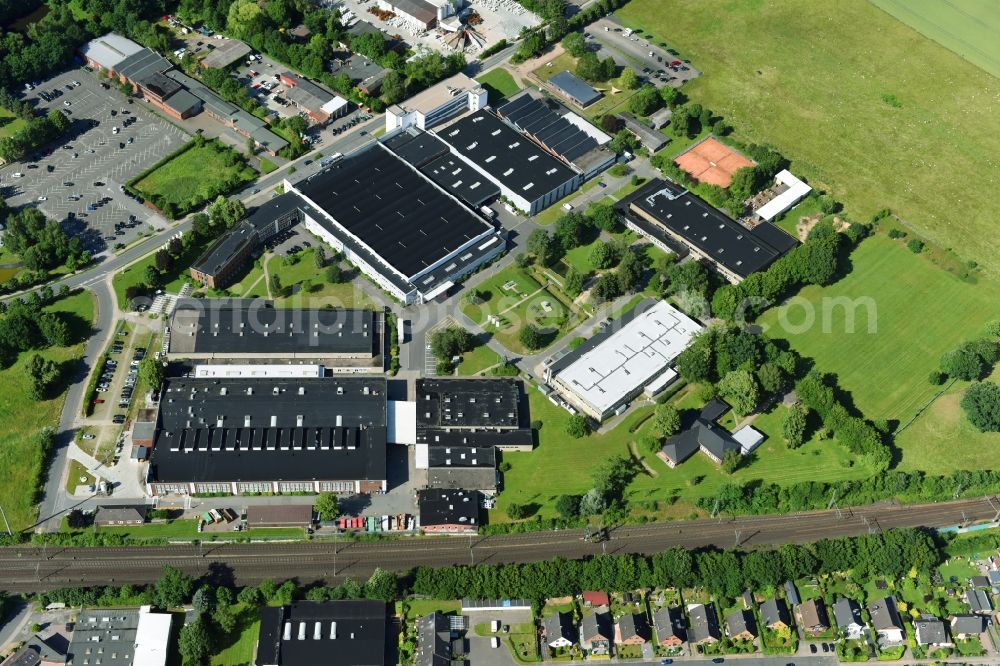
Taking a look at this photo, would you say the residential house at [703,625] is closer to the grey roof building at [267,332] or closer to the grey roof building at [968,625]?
Result: the grey roof building at [968,625]

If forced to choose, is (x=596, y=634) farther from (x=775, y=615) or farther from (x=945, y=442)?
(x=945, y=442)

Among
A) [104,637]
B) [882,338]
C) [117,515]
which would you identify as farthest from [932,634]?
[117,515]

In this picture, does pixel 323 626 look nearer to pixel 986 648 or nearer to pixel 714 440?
pixel 714 440

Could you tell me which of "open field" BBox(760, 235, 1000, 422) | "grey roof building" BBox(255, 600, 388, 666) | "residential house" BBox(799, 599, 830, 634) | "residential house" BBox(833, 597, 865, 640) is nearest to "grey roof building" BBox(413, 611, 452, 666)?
"grey roof building" BBox(255, 600, 388, 666)

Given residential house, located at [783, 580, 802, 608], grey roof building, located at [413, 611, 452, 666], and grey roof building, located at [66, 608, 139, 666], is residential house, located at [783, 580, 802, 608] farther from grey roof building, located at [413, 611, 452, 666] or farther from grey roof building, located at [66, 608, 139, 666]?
grey roof building, located at [66, 608, 139, 666]

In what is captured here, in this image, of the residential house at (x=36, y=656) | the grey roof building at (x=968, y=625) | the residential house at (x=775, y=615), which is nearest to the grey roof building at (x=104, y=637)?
the residential house at (x=36, y=656)

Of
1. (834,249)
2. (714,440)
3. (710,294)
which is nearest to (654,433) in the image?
(714,440)
